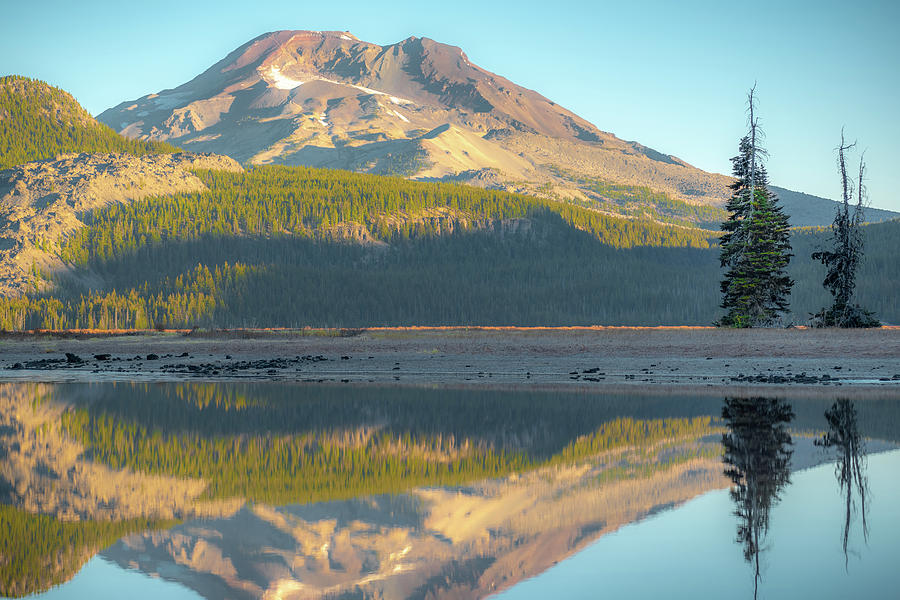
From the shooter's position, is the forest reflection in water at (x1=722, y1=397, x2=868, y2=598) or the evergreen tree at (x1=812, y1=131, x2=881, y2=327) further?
the evergreen tree at (x1=812, y1=131, x2=881, y2=327)

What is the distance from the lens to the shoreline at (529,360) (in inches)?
1775

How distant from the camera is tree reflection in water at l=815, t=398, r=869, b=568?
51.3ft

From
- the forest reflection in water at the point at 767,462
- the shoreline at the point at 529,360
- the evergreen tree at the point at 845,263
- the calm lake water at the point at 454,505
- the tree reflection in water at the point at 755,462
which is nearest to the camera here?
the calm lake water at the point at 454,505

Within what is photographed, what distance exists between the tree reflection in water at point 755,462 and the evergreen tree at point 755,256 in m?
39.9

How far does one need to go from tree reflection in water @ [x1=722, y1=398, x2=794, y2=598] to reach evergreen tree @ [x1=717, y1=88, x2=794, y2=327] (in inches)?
1571

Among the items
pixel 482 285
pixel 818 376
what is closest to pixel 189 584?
pixel 818 376

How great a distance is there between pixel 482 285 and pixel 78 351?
412 ft

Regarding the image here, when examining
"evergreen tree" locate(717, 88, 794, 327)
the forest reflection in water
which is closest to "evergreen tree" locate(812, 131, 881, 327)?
"evergreen tree" locate(717, 88, 794, 327)

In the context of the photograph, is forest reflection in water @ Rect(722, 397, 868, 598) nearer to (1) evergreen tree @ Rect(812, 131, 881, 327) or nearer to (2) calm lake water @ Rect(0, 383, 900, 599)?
(2) calm lake water @ Rect(0, 383, 900, 599)

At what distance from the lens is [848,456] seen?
20750 millimetres

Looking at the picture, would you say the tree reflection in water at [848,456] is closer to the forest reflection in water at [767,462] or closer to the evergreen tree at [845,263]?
the forest reflection in water at [767,462]

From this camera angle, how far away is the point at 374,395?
126ft

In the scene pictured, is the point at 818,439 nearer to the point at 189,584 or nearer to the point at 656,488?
the point at 656,488

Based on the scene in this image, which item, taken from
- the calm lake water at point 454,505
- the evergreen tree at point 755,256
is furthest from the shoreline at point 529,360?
the calm lake water at point 454,505
